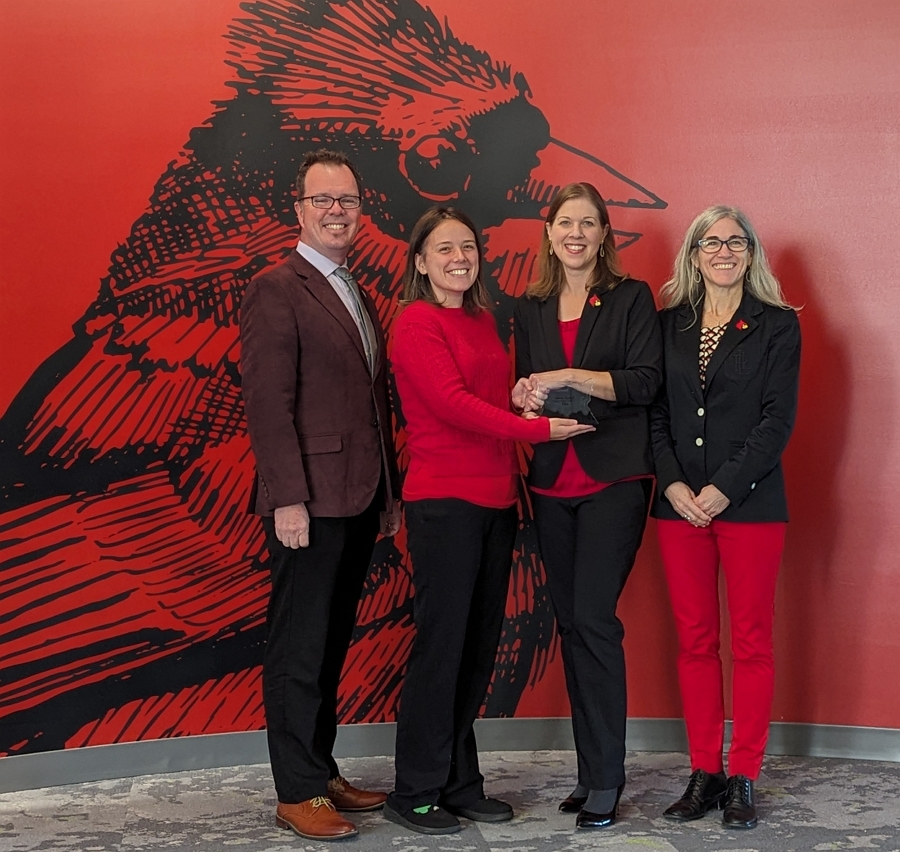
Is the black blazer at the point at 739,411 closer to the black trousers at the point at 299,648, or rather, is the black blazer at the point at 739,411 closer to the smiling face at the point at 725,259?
the smiling face at the point at 725,259

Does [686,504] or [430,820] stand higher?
[686,504]

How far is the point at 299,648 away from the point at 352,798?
1.80 feet

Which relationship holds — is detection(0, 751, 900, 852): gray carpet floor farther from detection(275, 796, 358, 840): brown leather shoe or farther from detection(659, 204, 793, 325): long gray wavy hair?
detection(659, 204, 793, 325): long gray wavy hair

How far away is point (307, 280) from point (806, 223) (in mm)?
1765

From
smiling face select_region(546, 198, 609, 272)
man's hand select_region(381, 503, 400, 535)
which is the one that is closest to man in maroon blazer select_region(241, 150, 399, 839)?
man's hand select_region(381, 503, 400, 535)

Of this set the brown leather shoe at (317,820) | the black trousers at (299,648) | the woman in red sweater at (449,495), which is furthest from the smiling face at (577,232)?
the brown leather shoe at (317,820)

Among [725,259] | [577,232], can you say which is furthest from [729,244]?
[577,232]

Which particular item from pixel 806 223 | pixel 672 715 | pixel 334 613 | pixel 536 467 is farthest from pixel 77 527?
pixel 806 223

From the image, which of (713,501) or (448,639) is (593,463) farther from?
(448,639)

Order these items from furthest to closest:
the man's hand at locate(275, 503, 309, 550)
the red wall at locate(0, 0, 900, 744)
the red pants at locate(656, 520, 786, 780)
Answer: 1. the red wall at locate(0, 0, 900, 744)
2. the red pants at locate(656, 520, 786, 780)
3. the man's hand at locate(275, 503, 309, 550)

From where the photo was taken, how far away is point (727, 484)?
9.80ft

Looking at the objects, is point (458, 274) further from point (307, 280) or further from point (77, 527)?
point (77, 527)

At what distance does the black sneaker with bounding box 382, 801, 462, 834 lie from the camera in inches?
116

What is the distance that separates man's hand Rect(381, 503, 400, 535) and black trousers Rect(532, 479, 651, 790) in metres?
0.45
